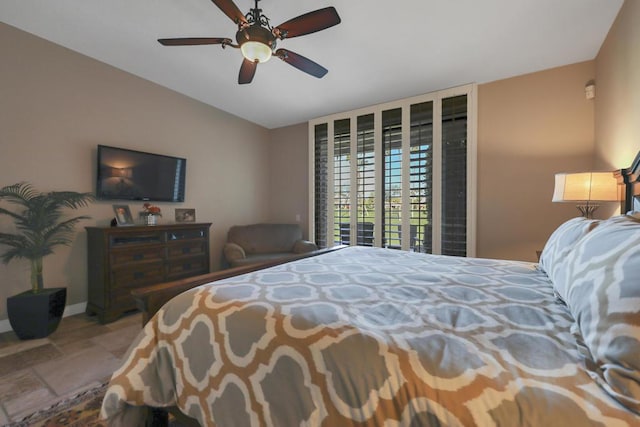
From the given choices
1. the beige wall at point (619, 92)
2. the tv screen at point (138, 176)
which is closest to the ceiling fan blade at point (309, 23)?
the beige wall at point (619, 92)

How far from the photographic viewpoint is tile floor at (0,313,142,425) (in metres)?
1.53

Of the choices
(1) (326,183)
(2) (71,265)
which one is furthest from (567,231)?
(2) (71,265)

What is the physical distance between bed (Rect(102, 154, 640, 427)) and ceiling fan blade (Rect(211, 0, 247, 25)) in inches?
63.9

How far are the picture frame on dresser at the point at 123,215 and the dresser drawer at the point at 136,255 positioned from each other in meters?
0.33

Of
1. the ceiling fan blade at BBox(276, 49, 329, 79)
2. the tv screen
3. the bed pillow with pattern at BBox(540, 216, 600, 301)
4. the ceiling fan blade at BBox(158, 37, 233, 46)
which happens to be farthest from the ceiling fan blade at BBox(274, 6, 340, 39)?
the tv screen

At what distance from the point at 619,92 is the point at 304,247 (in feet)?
11.3

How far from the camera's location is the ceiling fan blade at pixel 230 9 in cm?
159

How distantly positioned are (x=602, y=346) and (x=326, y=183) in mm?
3675

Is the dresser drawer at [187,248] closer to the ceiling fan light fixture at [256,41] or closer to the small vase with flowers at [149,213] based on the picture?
the small vase with flowers at [149,213]

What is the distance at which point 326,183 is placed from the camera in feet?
13.6

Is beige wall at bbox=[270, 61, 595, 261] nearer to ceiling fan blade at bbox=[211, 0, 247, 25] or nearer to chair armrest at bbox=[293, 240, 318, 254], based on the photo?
chair armrest at bbox=[293, 240, 318, 254]

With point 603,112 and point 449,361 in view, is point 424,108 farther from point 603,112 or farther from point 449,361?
point 449,361

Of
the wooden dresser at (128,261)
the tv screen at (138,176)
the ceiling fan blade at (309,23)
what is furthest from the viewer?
the tv screen at (138,176)

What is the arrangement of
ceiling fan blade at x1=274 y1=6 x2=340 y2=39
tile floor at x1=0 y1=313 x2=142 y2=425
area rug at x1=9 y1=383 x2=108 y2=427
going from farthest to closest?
1. ceiling fan blade at x1=274 y1=6 x2=340 y2=39
2. tile floor at x1=0 y1=313 x2=142 y2=425
3. area rug at x1=9 y1=383 x2=108 y2=427
